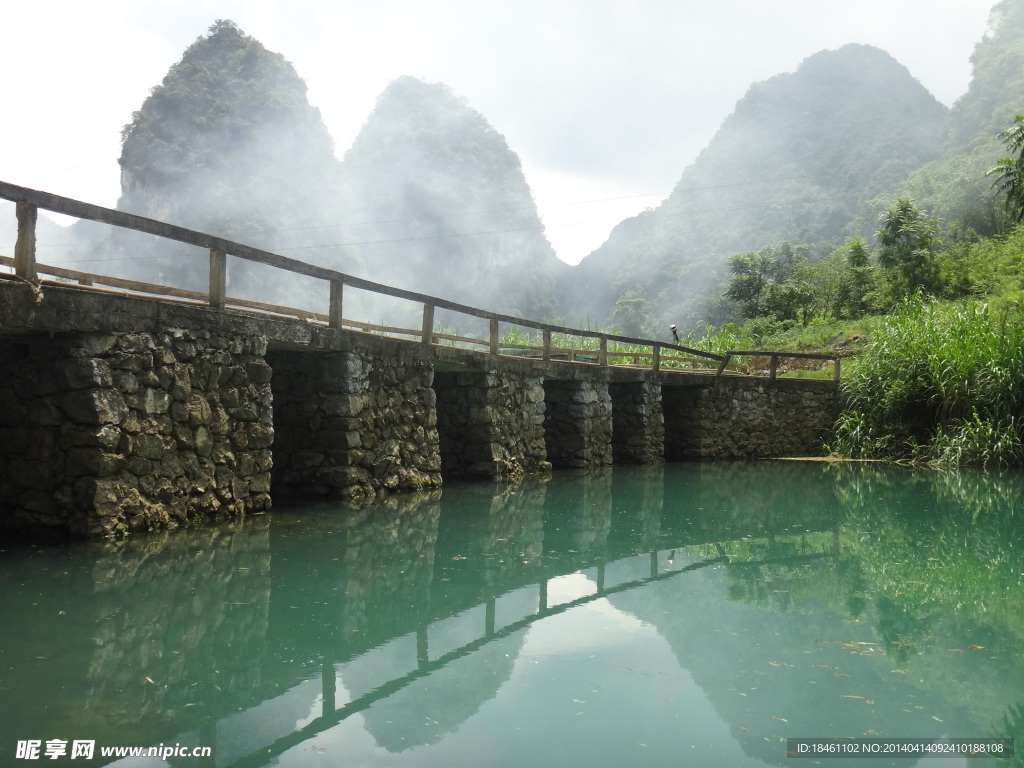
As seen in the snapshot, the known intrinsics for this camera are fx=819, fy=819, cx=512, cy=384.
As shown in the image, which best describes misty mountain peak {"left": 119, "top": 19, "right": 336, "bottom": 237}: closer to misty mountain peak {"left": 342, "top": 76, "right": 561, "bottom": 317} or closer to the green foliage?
misty mountain peak {"left": 342, "top": 76, "right": 561, "bottom": 317}

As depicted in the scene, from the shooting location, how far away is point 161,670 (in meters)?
3.34

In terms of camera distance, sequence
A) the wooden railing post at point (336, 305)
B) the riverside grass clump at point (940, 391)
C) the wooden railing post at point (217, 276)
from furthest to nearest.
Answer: the riverside grass clump at point (940, 391) < the wooden railing post at point (336, 305) < the wooden railing post at point (217, 276)

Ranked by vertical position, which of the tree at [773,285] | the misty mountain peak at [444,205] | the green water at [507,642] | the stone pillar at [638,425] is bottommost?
the green water at [507,642]

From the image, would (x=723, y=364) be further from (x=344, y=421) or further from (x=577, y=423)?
(x=344, y=421)

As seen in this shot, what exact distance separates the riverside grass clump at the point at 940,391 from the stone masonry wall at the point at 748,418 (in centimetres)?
70

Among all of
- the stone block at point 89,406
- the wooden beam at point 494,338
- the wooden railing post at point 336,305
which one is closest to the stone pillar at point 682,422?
the wooden beam at point 494,338

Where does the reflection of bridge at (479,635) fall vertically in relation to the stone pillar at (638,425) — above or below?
below

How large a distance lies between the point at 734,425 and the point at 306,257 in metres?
42.4

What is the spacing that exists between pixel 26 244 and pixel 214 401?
203cm

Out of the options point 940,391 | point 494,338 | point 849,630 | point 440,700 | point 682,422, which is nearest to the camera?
point 440,700

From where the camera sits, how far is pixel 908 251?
94.8ft

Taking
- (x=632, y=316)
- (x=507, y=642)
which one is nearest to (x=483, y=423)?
(x=507, y=642)

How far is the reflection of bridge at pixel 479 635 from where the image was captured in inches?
109

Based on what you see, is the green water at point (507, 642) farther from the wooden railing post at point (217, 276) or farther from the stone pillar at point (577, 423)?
the stone pillar at point (577, 423)
